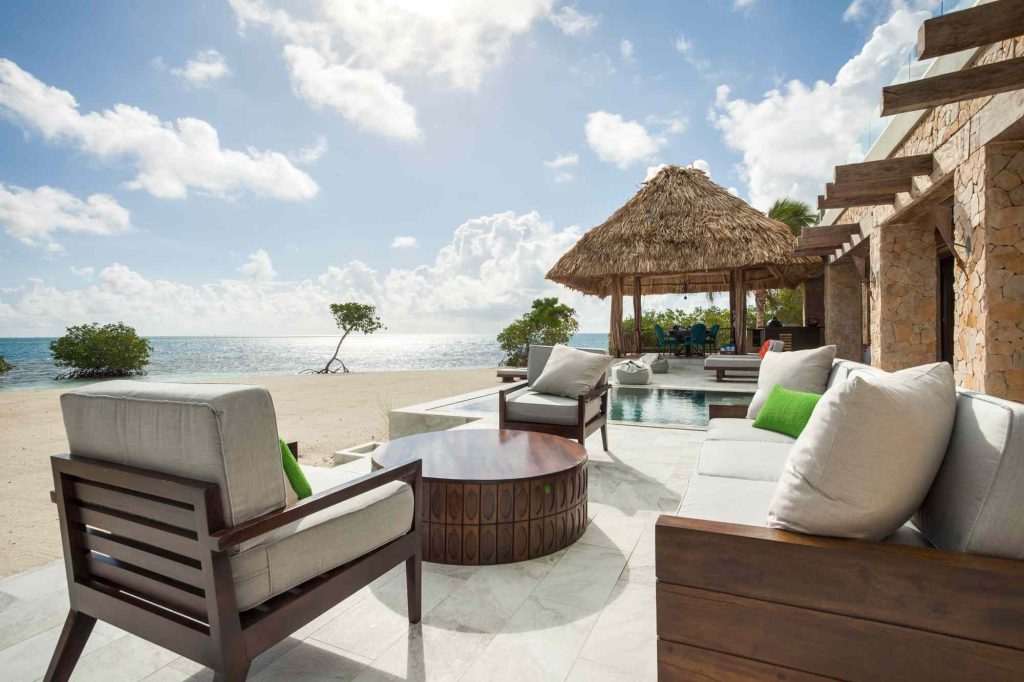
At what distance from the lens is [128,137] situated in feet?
38.6

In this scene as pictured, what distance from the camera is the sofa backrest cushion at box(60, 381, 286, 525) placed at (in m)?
1.14

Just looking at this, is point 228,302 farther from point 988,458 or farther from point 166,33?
point 988,458

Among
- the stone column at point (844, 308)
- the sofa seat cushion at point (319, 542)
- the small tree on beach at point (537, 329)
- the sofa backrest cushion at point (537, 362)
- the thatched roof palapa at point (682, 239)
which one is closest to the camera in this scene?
the sofa seat cushion at point (319, 542)

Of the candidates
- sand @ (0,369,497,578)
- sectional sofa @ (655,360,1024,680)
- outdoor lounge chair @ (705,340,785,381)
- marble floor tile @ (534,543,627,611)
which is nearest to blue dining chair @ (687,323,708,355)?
outdoor lounge chair @ (705,340,785,381)

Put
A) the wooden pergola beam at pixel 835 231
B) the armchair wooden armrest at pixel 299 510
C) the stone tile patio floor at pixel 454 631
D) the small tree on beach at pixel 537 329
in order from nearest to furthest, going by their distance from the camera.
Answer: the armchair wooden armrest at pixel 299 510, the stone tile patio floor at pixel 454 631, the wooden pergola beam at pixel 835 231, the small tree on beach at pixel 537 329

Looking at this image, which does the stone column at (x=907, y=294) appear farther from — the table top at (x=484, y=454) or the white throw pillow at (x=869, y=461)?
the white throw pillow at (x=869, y=461)

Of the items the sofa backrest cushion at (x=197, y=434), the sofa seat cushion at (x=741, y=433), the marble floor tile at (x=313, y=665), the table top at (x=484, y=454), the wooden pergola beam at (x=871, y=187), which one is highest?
the wooden pergola beam at (x=871, y=187)

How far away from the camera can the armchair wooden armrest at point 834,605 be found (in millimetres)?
981

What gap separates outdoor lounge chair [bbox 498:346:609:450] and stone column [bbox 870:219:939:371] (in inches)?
196

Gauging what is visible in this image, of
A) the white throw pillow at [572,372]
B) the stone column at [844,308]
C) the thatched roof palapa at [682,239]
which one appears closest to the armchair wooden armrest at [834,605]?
the white throw pillow at [572,372]

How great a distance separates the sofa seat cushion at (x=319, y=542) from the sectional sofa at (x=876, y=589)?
846 mm

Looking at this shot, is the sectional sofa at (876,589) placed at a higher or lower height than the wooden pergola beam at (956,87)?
lower

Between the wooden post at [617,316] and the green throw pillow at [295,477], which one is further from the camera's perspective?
the wooden post at [617,316]

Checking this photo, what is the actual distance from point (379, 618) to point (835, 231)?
28.4ft
